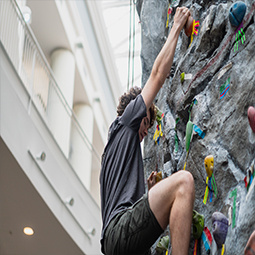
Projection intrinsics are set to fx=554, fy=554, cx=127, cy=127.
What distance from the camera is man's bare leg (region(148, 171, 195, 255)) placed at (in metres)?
3.47

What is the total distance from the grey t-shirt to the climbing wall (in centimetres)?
51

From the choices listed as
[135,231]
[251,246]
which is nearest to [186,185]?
[135,231]

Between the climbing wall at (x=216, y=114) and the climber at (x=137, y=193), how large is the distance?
0.98ft

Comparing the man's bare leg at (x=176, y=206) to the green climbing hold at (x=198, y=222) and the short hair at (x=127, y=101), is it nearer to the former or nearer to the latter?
the green climbing hold at (x=198, y=222)

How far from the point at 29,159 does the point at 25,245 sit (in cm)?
268

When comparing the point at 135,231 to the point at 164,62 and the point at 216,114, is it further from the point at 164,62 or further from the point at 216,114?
the point at 164,62

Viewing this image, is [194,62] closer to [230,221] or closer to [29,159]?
[230,221]

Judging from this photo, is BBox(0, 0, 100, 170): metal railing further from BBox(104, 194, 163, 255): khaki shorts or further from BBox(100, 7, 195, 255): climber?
BBox(104, 194, 163, 255): khaki shorts

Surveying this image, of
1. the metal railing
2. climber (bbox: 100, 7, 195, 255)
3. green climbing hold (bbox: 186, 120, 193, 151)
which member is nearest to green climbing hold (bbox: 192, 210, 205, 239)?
climber (bbox: 100, 7, 195, 255)

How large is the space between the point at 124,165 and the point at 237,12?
1379mm

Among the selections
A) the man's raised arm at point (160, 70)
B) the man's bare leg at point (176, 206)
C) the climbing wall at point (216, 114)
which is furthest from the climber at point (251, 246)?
the man's raised arm at point (160, 70)

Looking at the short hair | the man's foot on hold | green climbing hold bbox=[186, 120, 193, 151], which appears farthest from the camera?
the short hair

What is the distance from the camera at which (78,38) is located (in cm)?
1593

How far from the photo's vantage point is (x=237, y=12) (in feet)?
13.1
